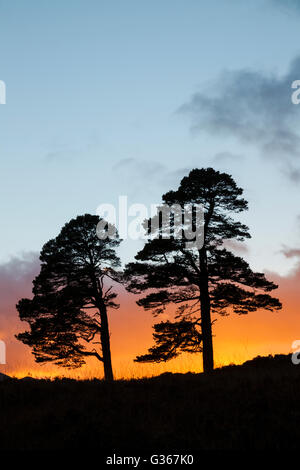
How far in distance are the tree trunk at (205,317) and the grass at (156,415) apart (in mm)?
9063

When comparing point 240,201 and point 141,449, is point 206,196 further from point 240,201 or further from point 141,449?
point 141,449

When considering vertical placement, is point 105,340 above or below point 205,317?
below

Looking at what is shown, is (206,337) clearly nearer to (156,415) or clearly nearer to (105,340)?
(105,340)

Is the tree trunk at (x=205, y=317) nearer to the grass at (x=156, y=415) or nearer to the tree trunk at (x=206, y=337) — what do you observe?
the tree trunk at (x=206, y=337)

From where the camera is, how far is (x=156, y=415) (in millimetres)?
12133

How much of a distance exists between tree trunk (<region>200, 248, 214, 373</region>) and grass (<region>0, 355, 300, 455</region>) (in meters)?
9.06

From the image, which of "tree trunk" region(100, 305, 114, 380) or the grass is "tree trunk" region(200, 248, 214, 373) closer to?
"tree trunk" region(100, 305, 114, 380)

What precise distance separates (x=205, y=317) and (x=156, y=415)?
1430 centimetres

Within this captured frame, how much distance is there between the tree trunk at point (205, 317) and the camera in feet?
84.3

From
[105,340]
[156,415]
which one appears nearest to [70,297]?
[105,340]

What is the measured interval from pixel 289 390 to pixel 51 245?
65.5 ft

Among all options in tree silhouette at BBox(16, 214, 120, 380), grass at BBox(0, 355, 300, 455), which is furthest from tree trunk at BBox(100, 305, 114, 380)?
grass at BBox(0, 355, 300, 455)

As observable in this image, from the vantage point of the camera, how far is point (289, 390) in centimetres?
1383
